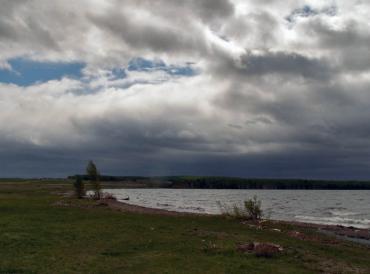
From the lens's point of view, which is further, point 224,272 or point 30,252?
point 30,252

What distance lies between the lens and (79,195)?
90312 mm

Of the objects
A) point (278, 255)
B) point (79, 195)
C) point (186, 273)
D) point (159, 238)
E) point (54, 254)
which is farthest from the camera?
point (79, 195)

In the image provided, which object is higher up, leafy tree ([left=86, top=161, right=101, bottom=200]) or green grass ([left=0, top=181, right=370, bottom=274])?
leafy tree ([left=86, top=161, right=101, bottom=200])

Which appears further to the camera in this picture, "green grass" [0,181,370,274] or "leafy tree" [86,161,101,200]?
"leafy tree" [86,161,101,200]

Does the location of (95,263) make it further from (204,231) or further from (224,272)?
(204,231)

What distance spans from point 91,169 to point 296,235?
5492 centimetres

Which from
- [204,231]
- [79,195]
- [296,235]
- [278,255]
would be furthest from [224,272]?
[79,195]

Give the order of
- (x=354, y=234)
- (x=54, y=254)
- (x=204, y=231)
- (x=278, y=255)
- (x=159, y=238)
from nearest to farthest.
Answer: (x=54, y=254), (x=278, y=255), (x=159, y=238), (x=204, y=231), (x=354, y=234)

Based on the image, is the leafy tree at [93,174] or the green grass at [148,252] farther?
the leafy tree at [93,174]

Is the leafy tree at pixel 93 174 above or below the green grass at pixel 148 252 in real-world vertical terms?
above

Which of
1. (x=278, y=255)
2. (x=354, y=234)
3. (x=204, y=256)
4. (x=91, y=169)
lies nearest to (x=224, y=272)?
(x=204, y=256)

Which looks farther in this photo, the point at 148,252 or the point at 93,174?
the point at 93,174

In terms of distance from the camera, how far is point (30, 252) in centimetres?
2278

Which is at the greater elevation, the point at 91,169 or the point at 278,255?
the point at 91,169
